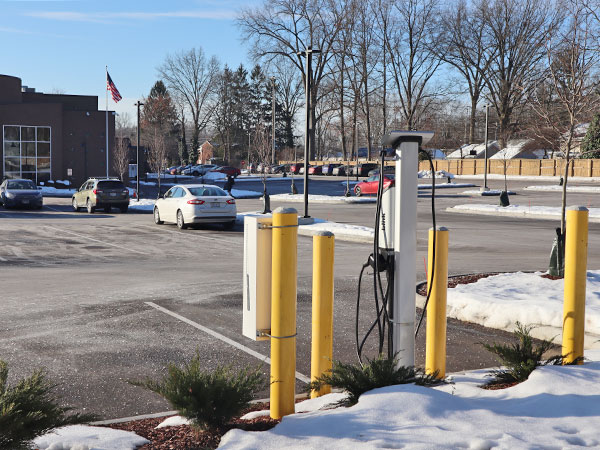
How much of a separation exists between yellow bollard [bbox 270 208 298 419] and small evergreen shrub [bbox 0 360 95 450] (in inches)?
43.8

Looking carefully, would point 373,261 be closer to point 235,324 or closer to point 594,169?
point 235,324

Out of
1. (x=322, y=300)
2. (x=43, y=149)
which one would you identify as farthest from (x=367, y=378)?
(x=43, y=149)

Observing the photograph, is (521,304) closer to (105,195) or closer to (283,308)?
(283,308)

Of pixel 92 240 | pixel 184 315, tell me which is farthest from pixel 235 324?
pixel 92 240

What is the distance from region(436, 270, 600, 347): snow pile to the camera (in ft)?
23.5

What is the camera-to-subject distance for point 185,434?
13.5ft

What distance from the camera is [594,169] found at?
65.9m

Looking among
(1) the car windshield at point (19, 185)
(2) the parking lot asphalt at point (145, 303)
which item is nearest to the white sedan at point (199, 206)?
(2) the parking lot asphalt at point (145, 303)

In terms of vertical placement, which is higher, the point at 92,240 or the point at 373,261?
the point at 373,261

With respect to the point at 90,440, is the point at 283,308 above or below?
above

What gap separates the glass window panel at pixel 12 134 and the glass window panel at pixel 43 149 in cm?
171

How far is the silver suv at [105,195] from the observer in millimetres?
31016

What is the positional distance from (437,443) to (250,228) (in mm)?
1740

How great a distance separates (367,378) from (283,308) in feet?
2.42
